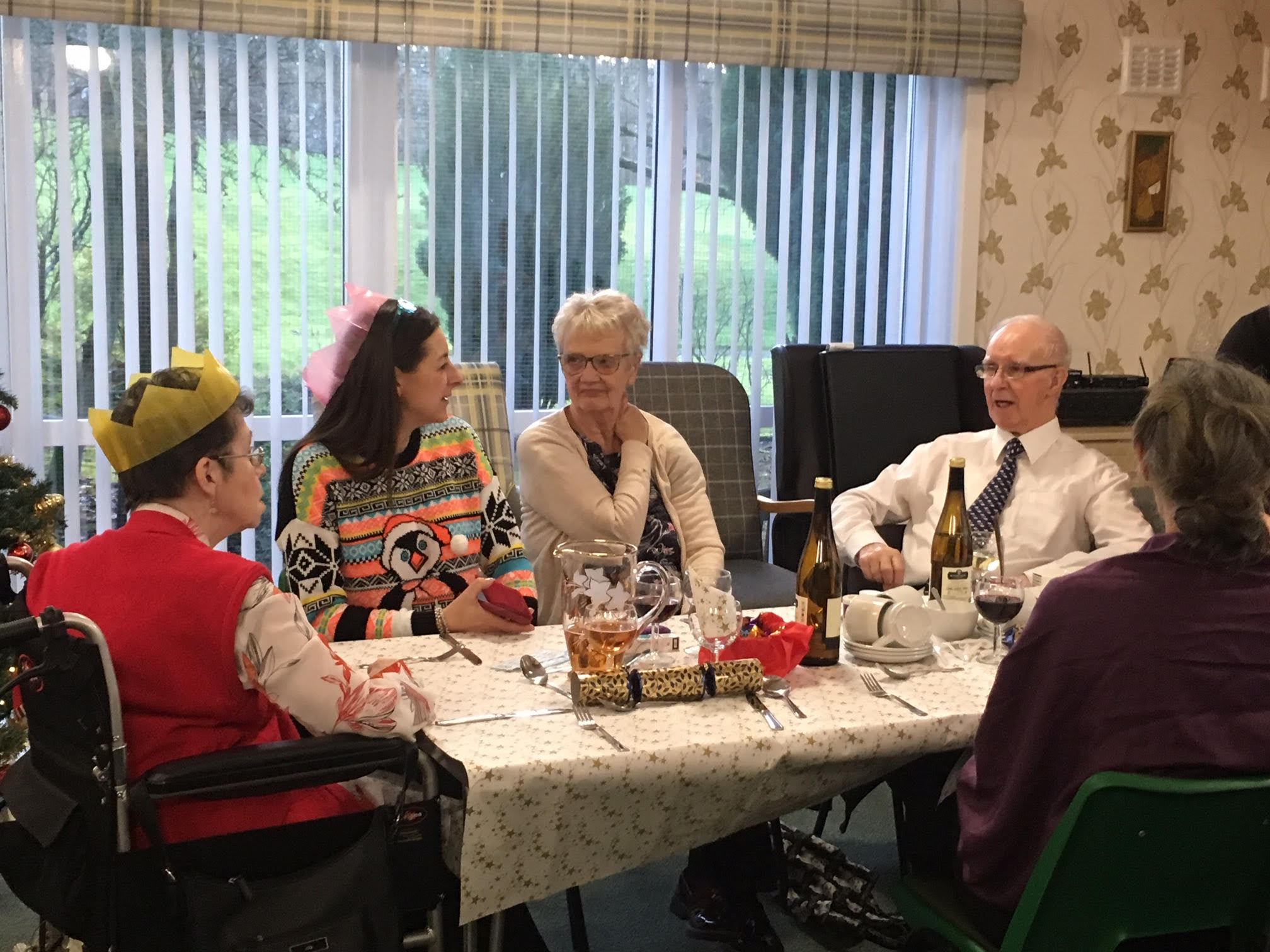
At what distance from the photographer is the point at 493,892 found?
1508mm

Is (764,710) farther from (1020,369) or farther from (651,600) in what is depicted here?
(1020,369)

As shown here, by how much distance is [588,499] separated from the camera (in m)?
2.45

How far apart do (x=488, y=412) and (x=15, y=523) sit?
116 cm

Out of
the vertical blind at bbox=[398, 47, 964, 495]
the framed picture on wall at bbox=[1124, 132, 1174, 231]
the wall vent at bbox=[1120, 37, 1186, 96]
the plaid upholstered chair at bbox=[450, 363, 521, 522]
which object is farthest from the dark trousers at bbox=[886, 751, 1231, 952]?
the wall vent at bbox=[1120, 37, 1186, 96]

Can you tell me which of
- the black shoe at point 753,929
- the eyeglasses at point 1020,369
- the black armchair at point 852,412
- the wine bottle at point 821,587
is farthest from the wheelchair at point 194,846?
the black armchair at point 852,412

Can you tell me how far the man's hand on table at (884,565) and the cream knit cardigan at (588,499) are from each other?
1.28ft

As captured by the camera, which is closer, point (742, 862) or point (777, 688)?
point (777, 688)

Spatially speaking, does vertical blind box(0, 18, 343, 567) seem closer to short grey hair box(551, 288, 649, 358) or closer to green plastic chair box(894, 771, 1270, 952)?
short grey hair box(551, 288, 649, 358)

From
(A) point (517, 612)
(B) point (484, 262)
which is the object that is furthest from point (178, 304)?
(A) point (517, 612)

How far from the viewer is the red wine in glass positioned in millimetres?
1845

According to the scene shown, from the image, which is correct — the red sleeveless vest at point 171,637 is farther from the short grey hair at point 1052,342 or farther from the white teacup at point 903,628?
the short grey hair at point 1052,342

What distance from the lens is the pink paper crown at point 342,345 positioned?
7.30 ft

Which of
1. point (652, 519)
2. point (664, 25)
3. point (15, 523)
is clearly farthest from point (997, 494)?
point (15, 523)

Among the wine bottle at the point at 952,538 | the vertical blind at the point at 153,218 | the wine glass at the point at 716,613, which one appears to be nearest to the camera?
the wine glass at the point at 716,613
